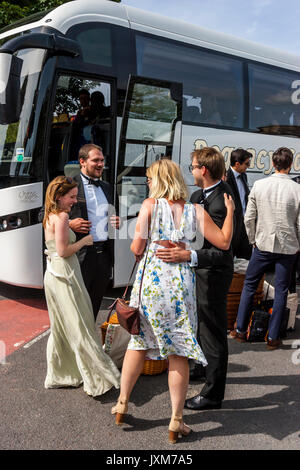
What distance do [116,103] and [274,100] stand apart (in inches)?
134

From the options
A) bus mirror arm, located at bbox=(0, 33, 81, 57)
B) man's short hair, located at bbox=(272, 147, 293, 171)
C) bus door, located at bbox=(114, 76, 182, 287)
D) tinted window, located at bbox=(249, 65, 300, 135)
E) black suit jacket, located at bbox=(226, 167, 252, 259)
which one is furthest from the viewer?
tinted window, located at bbox=(249, 65, 300, 135)

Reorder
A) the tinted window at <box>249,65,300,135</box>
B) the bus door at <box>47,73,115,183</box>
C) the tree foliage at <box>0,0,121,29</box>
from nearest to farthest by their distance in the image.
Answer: the bus door at <box>47,73,115,183</box> → the tinted window at <box>249,65,300,135</box> → the tree foliage at <box>0,0,121,29</box>

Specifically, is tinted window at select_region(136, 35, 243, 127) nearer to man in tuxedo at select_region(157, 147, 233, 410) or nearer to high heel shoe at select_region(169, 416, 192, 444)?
man in tuxedo at select_region(157, 147, 233, 410)

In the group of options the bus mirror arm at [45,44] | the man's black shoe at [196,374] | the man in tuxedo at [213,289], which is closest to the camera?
the man in tuxedo at [213,289]

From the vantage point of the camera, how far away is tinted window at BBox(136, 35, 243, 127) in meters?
6.64

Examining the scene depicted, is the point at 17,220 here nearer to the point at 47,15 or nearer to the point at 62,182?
the point at 62,182

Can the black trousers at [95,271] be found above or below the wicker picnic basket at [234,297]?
above

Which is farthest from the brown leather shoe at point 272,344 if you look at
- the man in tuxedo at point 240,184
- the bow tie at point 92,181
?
the bow tie at point 92,181

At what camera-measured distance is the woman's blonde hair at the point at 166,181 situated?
3.00 metres

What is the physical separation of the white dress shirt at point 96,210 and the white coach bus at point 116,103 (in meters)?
1.50

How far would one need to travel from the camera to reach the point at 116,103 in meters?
6.30

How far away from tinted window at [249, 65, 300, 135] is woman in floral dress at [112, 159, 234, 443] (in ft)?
17.3

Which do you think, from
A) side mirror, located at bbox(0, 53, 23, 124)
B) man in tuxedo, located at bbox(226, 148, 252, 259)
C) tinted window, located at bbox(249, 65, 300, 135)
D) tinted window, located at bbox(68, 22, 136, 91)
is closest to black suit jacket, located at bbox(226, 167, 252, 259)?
man in tuxedo, located at bbox(226, 148, 252, 259)

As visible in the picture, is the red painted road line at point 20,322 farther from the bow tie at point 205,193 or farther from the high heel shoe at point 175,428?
the bow tie at point 205,193
